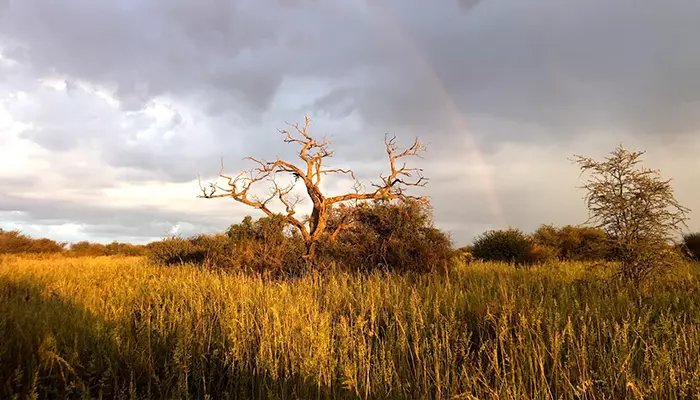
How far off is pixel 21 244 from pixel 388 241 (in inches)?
1212

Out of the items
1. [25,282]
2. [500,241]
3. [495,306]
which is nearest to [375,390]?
[495,306]

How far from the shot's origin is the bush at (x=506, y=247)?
21.1m

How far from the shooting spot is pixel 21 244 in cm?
3138

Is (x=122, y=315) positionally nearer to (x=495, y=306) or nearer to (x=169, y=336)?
(x=169, y=336)

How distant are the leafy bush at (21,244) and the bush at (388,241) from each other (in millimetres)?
27169

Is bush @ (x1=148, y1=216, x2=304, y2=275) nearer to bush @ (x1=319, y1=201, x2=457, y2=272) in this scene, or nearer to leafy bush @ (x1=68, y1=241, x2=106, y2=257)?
bush @ (x1=319, y1=201, x2=457, y2=272)

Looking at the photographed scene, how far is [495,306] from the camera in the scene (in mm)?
6266

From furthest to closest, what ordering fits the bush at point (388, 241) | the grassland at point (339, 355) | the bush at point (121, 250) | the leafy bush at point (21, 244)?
the bush at point (121, 250), the leafy bush at point (21, 244), the bush at point (388, 241), the grassland at point (339, 355)

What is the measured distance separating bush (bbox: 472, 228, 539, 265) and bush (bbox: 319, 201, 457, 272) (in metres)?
8.05

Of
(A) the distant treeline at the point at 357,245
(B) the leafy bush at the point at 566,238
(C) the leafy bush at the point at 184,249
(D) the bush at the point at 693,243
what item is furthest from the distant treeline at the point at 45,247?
(D) the bush at the point at 693,243

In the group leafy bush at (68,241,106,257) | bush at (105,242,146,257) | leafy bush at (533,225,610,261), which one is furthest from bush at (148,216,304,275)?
bush at (105,242,146,257)

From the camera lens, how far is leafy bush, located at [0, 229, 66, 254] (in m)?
30.0

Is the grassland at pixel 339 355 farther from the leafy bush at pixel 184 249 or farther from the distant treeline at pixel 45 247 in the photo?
the distant treeline at pixel 45 247

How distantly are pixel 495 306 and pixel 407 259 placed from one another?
24.7 ft
